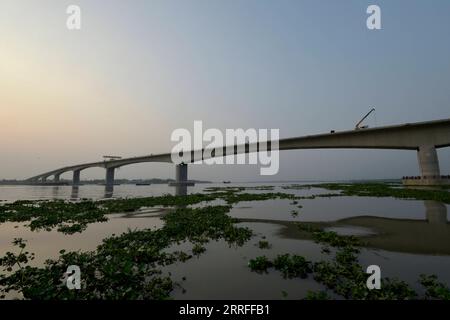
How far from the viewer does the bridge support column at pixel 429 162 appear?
4616 centimetres

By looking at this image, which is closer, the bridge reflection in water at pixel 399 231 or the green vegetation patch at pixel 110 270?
the green vegetation patch at pixel 110 270

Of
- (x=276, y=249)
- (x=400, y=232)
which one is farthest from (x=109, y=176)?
(x=400, y=232)

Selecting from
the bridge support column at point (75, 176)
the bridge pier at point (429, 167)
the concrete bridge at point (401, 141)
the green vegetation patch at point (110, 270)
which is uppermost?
the concrete bridge at point (401, 141)

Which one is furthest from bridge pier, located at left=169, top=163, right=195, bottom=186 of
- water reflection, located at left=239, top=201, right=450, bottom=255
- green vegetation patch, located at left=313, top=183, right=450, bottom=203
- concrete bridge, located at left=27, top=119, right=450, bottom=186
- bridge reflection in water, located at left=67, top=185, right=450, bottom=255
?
water reflection, located at left=239, top=201, right=450, bottom=255

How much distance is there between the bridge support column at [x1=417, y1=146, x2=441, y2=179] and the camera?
46.2 metres

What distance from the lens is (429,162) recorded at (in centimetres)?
4634

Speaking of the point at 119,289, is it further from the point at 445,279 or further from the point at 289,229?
the point at 289,229

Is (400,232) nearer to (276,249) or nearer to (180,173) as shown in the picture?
(276,249)

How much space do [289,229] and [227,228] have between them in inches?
129

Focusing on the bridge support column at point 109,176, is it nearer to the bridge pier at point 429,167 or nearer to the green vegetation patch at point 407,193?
the green vegetation patch at point 407,193

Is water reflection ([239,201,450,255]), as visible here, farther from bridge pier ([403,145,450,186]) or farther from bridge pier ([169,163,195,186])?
bridge pier ([169,163,195,186])

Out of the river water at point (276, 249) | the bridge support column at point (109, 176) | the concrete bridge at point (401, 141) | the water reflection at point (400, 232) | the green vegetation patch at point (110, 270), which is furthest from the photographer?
the bridge support column at point (109, 176)

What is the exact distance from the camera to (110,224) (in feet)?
47.6

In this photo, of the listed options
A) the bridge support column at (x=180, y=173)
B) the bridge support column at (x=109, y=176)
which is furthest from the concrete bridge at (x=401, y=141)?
the bridge support column at (x=109, y=176)
